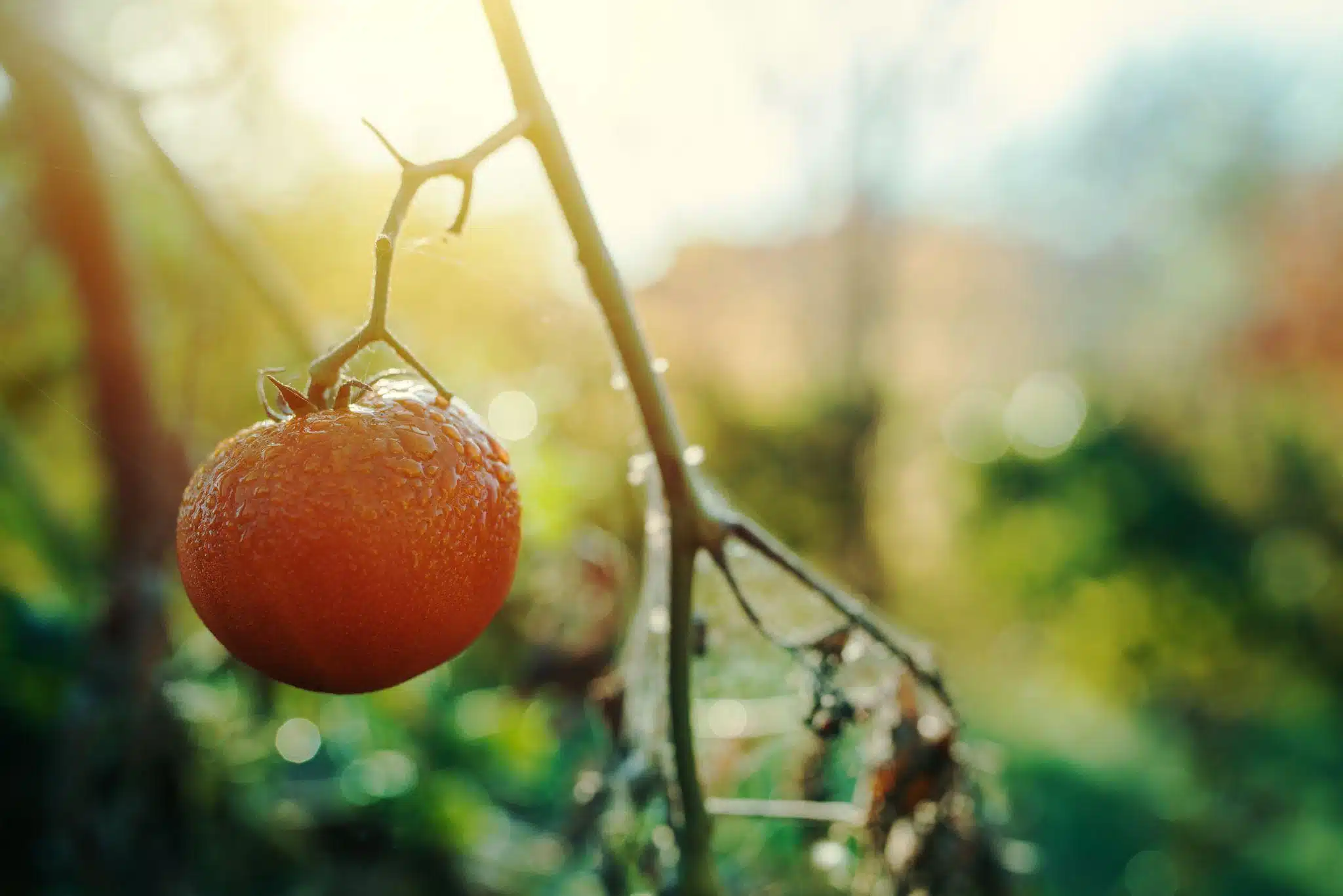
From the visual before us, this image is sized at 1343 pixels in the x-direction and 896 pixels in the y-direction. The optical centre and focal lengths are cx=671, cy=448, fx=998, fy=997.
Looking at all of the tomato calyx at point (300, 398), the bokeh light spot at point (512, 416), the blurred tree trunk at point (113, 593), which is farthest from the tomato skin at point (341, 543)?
the bokeh light spot at point (512, 416)

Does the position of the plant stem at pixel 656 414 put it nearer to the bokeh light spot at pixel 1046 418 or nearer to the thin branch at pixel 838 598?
the thin branch at pixel 838 598

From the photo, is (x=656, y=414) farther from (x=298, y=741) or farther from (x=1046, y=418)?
(x=1046, y=418)

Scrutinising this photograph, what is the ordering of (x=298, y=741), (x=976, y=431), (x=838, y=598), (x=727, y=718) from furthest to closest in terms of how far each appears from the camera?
1. (x=976, y=431)
2. (x=298, y=741)
3. (x=727, y=718)
4. (x=838, y=598)

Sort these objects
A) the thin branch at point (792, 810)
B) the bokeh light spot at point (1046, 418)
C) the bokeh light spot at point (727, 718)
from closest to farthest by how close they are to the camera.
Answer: the thin branch at point (792, 810) < the bokeh light spot at point (727, 718) < the bokeh light spot at point (1046, 418)

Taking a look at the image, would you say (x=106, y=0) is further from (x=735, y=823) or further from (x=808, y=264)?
(x=808, y=264)

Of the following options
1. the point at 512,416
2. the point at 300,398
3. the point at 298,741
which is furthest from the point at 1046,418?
the point at 300,398

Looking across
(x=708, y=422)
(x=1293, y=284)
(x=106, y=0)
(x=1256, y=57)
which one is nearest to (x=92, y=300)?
(x=106, y=0)
